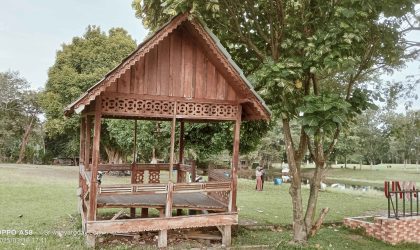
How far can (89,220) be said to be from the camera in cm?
970

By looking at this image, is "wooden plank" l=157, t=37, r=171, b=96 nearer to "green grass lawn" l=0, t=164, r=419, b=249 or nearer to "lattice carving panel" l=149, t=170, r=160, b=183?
"lattice carving panel" l=149, t=170, r=160, b=183

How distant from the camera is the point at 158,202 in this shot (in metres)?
11.1

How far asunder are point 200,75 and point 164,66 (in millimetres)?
1030

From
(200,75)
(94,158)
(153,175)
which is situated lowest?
(153,175)

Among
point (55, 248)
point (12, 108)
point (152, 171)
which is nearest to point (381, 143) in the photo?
point (12, 108)

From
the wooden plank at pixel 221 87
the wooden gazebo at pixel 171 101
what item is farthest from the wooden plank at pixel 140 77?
the wooden plank at pixel 221 87

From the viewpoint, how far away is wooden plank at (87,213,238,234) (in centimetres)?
980

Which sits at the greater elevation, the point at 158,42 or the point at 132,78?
the point at 158,42

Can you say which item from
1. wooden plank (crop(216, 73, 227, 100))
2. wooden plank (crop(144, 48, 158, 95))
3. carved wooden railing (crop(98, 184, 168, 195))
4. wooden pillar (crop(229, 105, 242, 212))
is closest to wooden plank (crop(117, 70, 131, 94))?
wooden plank (crop(144, 48, 158, 95))

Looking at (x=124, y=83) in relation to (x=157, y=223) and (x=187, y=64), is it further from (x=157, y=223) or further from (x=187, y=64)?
(x=157, y=223)

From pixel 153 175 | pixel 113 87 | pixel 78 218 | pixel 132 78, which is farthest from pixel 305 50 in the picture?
pixel 78 218

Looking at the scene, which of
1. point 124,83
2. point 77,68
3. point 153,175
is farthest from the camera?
point 77,68

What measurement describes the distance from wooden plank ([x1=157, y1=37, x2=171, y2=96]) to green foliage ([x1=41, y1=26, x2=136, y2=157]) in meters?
24.7

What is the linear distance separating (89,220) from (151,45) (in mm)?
4520
